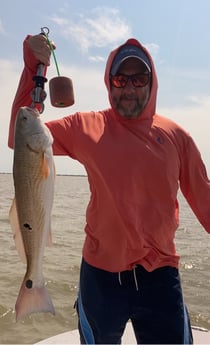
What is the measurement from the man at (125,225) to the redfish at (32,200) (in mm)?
489

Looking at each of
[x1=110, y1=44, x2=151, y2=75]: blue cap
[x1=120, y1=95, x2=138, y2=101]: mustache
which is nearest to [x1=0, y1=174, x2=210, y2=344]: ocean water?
[x1=120, y1=95, x2=138, y2=101]: mustache

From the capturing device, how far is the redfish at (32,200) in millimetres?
2525

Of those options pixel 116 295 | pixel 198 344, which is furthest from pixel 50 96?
pixel 198 344

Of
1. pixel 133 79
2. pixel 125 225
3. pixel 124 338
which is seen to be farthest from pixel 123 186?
pixel 124 338

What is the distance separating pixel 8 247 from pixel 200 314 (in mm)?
7148

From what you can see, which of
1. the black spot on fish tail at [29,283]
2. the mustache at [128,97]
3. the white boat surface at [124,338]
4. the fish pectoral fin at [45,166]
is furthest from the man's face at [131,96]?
the white boat surface at [124,338]

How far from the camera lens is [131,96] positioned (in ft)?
10.8

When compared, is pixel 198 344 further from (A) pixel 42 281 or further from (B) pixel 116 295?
(A) pixel 42 281

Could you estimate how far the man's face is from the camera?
3.29m

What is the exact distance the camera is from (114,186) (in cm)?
306

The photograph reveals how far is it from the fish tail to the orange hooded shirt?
57 centimetres

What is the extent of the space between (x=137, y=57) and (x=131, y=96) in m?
0.31

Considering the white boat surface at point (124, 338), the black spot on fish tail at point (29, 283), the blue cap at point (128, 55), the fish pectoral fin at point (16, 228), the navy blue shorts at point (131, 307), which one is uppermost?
the blue cap at point (128, 55)

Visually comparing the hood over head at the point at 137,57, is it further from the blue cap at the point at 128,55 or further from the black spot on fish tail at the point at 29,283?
the black spot on fish tail at the point at 29,283
